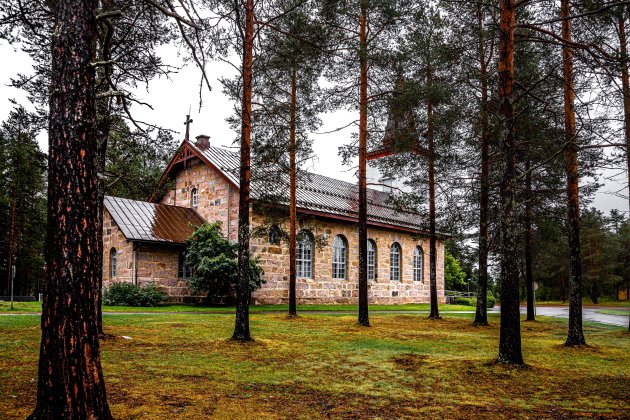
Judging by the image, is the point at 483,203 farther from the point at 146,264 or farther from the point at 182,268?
the point at 146,264

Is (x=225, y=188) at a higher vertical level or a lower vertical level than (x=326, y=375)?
higher

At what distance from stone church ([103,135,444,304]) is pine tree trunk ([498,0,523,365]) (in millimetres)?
8475

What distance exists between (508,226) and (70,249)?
21.4 feet

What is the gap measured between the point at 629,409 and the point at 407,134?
1032cm

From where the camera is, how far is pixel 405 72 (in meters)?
14.3

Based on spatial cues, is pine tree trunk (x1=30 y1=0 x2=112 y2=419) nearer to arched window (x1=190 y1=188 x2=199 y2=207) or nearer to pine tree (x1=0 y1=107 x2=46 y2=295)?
arched window (x1=190 y1=188 x2=199 y2=207)

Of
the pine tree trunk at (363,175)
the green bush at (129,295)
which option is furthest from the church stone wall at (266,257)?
the pine tree trunk at (363,175)

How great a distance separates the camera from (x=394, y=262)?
27969 millimetres

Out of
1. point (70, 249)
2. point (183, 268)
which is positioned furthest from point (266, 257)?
point (70, 249)

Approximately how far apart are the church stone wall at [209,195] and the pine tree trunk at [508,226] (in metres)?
14.5

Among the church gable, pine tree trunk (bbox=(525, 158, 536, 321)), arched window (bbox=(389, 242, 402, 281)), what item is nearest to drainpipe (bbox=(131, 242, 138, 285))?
the church gable

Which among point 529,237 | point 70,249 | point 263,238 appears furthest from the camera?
point 263,238

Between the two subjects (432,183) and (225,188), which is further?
(225,188)

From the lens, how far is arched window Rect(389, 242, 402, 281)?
27578mm
